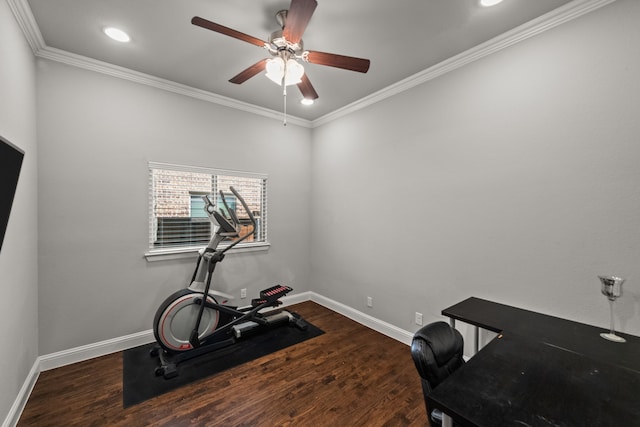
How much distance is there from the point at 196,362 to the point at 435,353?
2282mm

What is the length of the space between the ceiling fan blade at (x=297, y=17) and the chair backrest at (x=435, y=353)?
70.1 inches

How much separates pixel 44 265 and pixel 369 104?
12.2ft

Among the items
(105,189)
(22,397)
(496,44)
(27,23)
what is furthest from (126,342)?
(496,44)

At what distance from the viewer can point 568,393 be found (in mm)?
1069

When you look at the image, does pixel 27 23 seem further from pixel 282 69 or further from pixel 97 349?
pixel 97 349

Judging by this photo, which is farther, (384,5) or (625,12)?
(384,5)

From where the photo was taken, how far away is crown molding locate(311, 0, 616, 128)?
5.95ft

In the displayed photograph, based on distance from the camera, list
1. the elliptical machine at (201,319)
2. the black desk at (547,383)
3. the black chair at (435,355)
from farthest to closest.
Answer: the elliptical machine at (201,319) < the black chair at (435,355) < the black desk at (547,383)

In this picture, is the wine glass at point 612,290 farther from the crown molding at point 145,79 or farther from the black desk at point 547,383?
the crown molding at point 145,79

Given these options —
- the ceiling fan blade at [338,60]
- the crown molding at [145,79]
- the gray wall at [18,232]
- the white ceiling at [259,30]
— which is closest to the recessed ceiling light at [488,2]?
the white ceiling at [259,30]

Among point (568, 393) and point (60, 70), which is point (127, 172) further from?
point (568, 393)

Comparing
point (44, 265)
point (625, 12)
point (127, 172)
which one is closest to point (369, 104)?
point (625, 12)

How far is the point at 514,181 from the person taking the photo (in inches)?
84.7

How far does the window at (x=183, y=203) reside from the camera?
2.93 m
